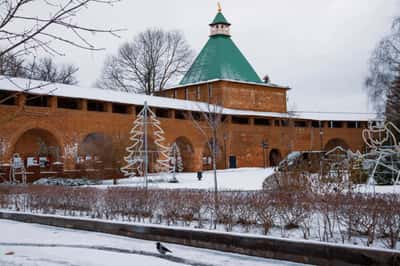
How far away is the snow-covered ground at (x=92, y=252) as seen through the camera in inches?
221

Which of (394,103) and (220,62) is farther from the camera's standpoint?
(220,62)

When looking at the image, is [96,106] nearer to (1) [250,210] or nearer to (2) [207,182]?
(2) [207,182]

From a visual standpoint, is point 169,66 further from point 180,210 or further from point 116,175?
point 180,210

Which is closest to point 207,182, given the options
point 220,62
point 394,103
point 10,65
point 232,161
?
point 394,103

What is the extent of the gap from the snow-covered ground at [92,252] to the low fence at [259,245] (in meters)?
0.11

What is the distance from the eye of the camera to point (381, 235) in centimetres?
564

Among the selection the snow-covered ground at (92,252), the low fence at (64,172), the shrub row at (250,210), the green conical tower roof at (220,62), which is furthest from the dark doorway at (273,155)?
the snow-covered ground at (92,252)

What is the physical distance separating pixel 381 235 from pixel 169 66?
118ft

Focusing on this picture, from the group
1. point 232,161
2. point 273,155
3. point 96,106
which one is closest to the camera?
point 96,106

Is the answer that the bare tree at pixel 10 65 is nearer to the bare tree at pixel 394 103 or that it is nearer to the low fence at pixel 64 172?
the low fence at pixel 64 172

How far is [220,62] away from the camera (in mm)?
36906

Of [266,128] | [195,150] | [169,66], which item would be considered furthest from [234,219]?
[169,66]

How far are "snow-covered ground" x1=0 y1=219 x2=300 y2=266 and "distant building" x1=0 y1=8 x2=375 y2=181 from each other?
28.8 ft

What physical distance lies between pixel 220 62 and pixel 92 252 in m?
31.8
